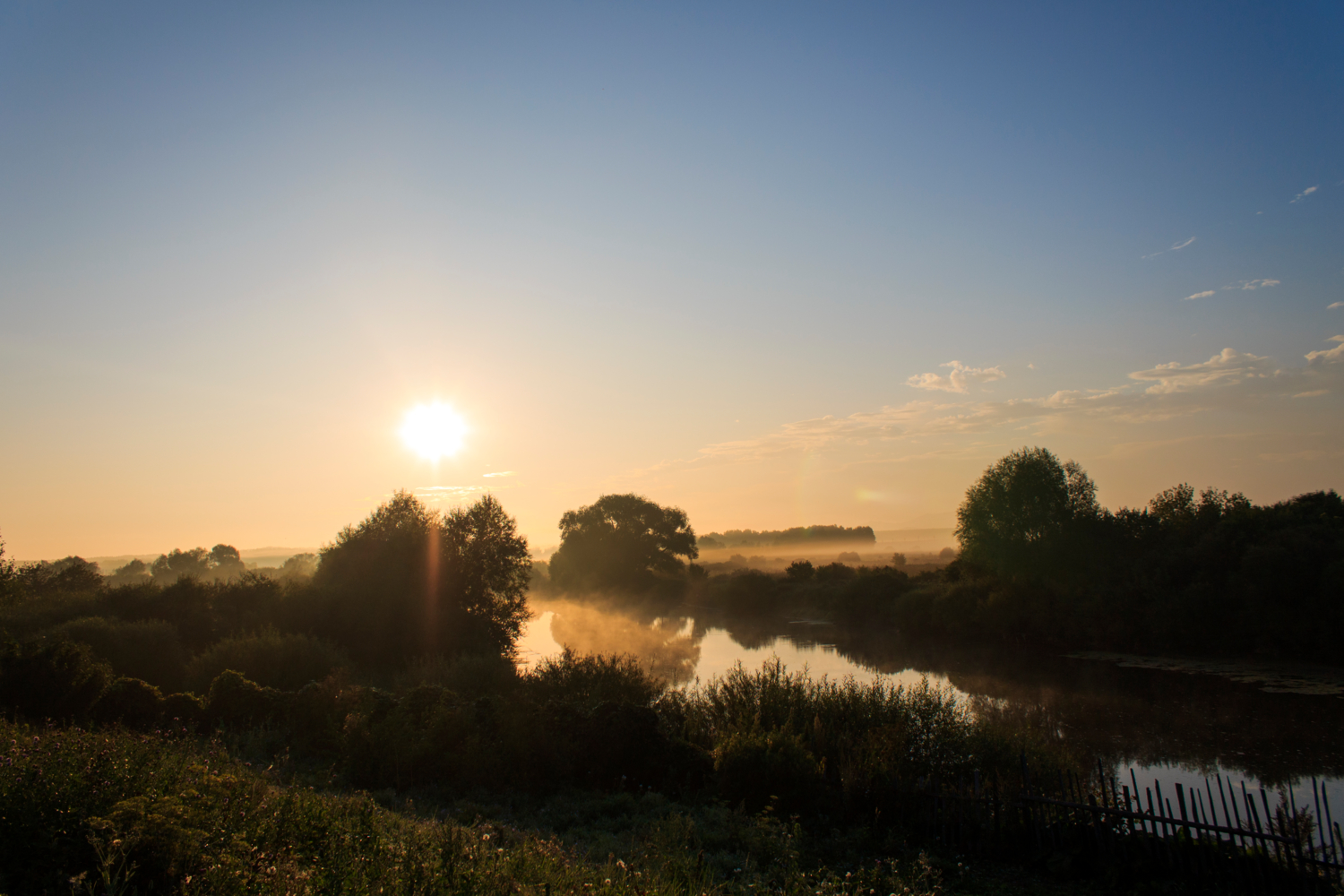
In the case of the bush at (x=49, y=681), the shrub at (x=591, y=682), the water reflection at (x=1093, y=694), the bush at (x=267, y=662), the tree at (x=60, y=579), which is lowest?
the water reflection at (x=1093, y=694)

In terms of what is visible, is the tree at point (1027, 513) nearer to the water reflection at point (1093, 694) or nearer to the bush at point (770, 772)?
the water reflection at point (1093, 694)

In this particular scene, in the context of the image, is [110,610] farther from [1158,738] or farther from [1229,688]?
[1229,688]

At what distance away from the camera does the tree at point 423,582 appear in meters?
28.7

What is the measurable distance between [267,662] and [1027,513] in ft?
135

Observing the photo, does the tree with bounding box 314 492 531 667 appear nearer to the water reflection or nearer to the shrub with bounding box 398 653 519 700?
the shrub with bounding box 398 653 519 700

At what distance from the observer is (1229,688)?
24016 mm

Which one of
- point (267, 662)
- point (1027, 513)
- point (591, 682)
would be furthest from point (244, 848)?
point (1027, 513)

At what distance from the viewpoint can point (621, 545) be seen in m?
74.6

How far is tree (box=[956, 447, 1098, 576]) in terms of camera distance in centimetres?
4178

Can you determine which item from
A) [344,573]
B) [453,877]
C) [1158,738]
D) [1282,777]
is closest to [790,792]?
[453,877]

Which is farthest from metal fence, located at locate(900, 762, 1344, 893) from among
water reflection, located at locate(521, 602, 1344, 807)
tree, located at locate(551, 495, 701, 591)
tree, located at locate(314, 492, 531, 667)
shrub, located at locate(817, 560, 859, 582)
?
tree, located at locate(551, 495, 701, 591)

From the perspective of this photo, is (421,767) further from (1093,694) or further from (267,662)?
(1093,694)

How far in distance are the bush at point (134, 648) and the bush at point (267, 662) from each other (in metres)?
1.03

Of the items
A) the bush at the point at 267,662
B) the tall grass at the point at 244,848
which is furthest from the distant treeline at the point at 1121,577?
the bush at the point at 267,662
